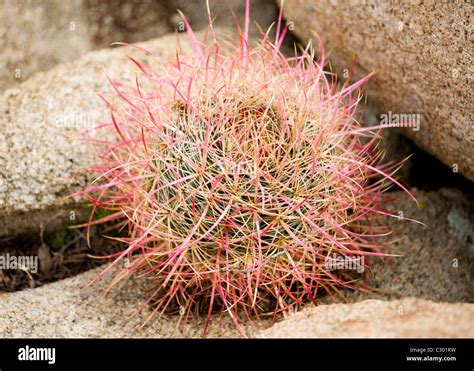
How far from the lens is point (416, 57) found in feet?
5.98

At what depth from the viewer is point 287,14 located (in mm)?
2359

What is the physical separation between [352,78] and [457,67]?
539 mm

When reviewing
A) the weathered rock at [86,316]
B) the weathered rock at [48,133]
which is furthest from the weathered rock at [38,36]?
the weathered rock at [86,316]

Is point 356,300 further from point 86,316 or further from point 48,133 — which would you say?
point 48,133

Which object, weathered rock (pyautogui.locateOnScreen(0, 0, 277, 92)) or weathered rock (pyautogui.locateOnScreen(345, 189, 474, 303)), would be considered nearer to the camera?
weathered rock (pyautogui.locateOnScreen(345, 189, 474, 303))

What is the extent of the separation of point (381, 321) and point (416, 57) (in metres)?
0.79

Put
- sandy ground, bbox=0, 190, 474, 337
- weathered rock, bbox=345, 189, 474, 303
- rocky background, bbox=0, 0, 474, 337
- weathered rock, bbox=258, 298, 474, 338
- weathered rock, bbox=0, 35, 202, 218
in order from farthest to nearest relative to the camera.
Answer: weathered rock, bbox=0, 35, 202, 218
weathered rock, bbox=345, 189, 474, 303
rocky background, bbox=0, 0, 474, 337
sandy ground, bbox=0, 190, 474, 337
weathered rock, bbox=258, 298, 474, 338

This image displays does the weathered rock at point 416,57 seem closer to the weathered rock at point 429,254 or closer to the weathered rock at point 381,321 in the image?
the weathered rock at point 429,254

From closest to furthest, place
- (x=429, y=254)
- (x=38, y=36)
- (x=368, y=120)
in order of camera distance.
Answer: (x=429, y=254) < (x=368, y=120) < (x=38, y=36)

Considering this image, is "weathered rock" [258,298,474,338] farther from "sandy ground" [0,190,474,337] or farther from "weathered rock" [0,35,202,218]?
"weathered rock" [0,35,202,218]

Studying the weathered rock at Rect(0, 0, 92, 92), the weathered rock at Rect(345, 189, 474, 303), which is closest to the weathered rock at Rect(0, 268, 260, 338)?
the weathered rock at Rect(345, 189, 474, 303)

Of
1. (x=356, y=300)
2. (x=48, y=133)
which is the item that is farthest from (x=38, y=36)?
(x=356, y=300)

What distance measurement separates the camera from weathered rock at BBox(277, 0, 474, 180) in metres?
1.70

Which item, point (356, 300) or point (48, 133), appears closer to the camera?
point (356, 300)
